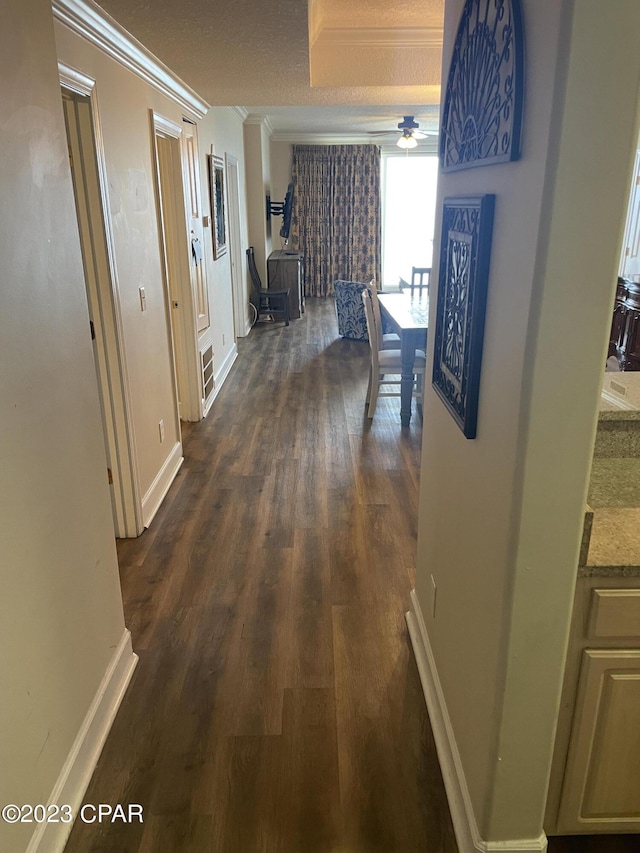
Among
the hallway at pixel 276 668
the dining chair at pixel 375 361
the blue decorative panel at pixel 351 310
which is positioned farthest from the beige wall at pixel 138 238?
the blue decorative panel at pixel 351 310

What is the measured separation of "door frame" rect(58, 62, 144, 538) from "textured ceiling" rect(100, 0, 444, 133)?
0.44 metres

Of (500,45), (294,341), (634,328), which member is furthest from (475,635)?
(294,341)

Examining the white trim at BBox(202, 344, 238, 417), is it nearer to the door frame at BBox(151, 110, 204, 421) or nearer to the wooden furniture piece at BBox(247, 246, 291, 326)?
the door frame at BBox(151, 110, 204, 421)

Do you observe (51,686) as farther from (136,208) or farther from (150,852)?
(136,208)

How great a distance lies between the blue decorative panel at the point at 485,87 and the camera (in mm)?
1176

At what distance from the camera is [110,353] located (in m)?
2.86

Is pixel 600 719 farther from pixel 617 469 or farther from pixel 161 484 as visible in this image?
pixel 161 484

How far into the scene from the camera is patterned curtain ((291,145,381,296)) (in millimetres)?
10305

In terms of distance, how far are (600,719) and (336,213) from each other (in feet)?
33.1

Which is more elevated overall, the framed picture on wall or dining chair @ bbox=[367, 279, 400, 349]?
the framed picture on wall

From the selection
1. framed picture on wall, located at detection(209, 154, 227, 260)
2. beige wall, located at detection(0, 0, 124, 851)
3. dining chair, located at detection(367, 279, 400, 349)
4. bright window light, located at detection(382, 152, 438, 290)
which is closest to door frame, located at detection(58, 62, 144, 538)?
beige wall, located at detection(0, 0, 124, 851)

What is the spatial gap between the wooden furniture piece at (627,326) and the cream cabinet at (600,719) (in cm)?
432

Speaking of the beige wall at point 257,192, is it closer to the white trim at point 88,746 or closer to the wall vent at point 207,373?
the wall vent at point 207,373

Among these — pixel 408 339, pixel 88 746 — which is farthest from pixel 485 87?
pixel 408 339
